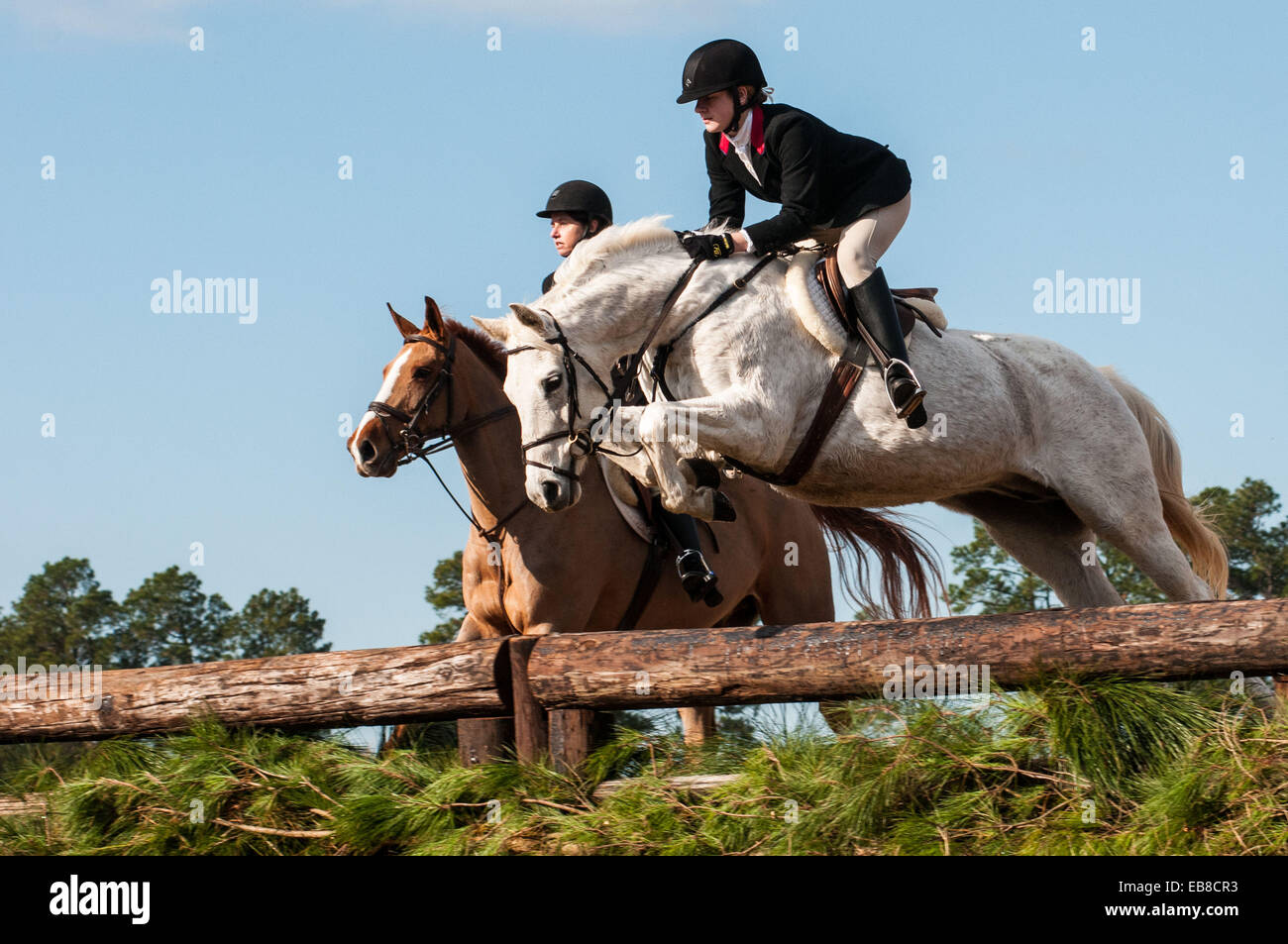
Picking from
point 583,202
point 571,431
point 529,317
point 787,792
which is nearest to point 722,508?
point 571,431

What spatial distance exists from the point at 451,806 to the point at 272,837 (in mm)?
675

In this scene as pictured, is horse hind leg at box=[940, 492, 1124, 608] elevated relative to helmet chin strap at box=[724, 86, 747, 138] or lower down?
lower down

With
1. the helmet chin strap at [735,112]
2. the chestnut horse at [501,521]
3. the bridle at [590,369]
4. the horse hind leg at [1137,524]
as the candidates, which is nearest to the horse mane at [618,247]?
the bridle at [590,369]

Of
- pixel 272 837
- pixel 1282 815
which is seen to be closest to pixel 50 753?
pixel 272 837

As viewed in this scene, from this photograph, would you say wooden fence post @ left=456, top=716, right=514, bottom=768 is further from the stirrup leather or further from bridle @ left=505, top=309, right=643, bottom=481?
the stirrup leather

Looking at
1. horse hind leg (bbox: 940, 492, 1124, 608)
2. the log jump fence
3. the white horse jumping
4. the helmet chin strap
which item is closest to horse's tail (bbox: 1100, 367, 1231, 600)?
the white horse jumping

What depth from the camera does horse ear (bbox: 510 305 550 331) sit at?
4.89 meters

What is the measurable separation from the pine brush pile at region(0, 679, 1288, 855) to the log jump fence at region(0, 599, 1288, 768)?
0.11m

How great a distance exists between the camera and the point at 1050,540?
19.9 feet

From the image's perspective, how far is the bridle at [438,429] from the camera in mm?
6332

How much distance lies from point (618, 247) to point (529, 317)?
→ 0.61 metres

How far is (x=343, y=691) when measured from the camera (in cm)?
503

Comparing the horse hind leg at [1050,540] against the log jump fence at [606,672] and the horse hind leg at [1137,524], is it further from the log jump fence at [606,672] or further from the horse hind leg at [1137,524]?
the log jump fence at [606,672]
